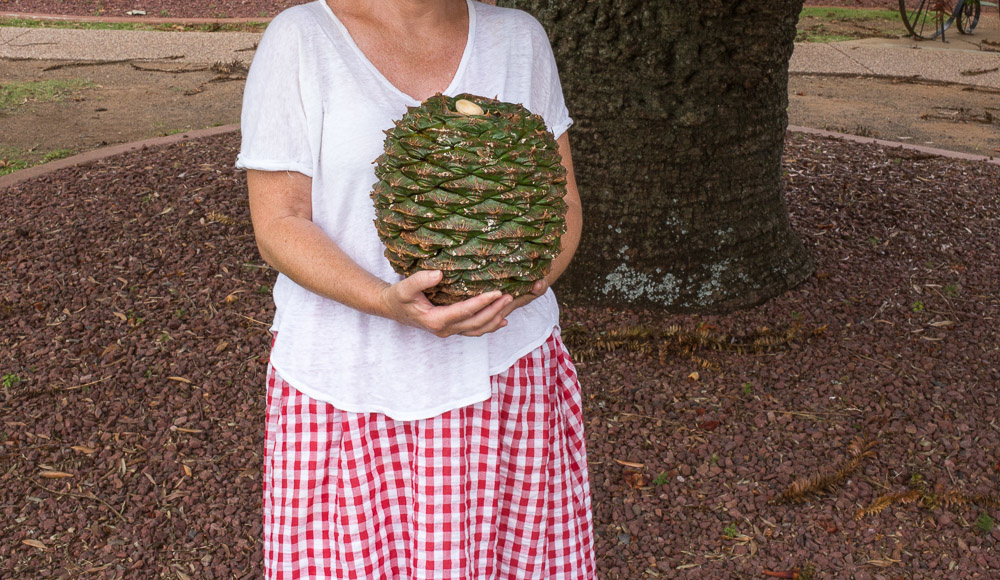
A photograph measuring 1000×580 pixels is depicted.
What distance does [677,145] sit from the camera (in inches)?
161

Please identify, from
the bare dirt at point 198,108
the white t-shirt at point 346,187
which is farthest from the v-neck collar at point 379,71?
the bare dirt at point 198,108

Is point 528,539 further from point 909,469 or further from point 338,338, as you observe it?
point 909,469

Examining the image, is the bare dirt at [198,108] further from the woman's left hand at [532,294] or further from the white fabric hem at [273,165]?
the woman's left hand at [532,294]

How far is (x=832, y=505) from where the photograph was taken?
3.31 meters

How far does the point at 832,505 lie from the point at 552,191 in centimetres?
211

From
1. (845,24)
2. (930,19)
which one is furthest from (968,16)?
(845,24)

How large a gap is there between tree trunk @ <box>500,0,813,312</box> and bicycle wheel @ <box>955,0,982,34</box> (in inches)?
414

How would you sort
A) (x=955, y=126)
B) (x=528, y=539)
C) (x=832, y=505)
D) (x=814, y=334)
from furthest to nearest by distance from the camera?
(x=955, y=126), (x=814, y=334), (x=832, y=505), (x=528, y=539)

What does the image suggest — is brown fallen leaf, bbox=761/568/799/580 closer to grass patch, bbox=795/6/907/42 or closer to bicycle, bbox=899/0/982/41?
grass patch, bbox=795/6/907/42

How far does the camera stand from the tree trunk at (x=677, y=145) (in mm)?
3912

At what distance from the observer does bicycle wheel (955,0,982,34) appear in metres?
13.1

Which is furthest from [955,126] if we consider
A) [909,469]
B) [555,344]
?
[555,344]

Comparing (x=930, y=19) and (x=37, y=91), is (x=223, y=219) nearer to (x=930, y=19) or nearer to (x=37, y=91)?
(x=37, y=91)

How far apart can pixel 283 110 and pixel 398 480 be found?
80 centimetres
